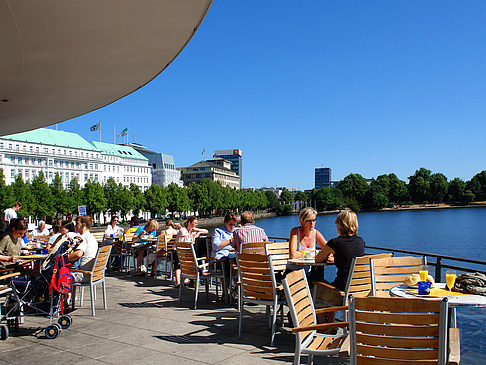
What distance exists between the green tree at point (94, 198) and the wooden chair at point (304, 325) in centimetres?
7832

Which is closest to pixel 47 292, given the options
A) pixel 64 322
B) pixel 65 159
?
pixel 64 322

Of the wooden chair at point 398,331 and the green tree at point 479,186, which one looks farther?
the green tree at point 479,186

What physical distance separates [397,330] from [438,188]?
15479 centimetres

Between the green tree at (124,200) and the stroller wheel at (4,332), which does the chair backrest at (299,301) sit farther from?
the green tree at (124,200)

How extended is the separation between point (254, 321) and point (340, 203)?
149445 millimetres

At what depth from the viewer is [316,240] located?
277 inches

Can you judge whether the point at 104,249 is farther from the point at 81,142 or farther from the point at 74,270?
the point at 81,142

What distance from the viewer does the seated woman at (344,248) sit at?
528 centimetres

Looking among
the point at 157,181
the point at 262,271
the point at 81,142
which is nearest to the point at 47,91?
the point at 262,271

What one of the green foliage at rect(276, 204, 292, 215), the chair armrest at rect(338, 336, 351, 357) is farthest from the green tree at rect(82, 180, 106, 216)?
the green foliage at rect(276, 204, 292, 215)

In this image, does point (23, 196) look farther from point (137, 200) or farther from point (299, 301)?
point (299, 301)

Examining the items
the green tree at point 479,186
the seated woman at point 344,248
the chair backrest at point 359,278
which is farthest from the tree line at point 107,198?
the green tree at point 479,186

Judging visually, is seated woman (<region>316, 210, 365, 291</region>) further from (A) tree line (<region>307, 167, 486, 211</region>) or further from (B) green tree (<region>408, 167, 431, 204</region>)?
(B) green tree (<region>408, 167, 431, 204</region>)

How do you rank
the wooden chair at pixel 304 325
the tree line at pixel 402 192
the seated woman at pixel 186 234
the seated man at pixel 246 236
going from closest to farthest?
the wooden chair at pixel 304 325 < the seated man at pixel 246 236 < the seated woman at pixel 186 234 < the tree line at pixel 402 192
